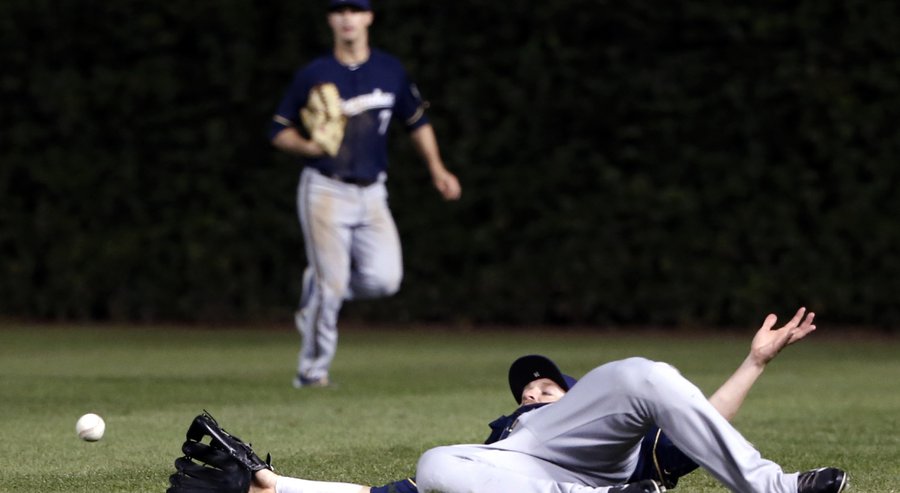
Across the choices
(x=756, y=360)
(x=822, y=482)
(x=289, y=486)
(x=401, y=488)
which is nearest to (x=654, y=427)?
(x=756, y=360)

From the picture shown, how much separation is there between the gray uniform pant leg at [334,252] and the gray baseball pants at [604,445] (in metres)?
5.20

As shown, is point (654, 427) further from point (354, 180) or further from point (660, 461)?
point (354, 180)

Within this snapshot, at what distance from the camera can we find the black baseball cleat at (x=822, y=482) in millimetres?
4785

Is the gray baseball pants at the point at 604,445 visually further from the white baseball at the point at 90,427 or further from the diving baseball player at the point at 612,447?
the white baseball at the point at 90,427

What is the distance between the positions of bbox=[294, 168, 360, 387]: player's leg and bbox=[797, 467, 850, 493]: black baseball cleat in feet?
19.6

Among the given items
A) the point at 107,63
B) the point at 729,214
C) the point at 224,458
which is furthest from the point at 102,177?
the point at 224,458

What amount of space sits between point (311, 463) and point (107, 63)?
9.61 metres

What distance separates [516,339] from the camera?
14.5 m

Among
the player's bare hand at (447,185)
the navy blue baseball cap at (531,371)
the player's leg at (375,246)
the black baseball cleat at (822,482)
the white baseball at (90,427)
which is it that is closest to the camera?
the black baseball cleat at (822,482)

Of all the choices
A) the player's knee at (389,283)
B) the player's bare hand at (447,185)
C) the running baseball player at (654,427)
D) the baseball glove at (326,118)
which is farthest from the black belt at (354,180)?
the running baseball player at (654,427)

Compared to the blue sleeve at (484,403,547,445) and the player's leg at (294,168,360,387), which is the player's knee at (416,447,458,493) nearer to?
the blue sleeve at (484,403,547,445)

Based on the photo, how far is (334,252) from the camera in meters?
10.6

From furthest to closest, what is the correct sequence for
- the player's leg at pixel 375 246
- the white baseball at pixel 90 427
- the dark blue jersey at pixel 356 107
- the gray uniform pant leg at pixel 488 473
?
the player's leg at pixel 375 246 → the dark blue jersey at pixel 356 107 → the white baseball at pixel 90 427 → the gray uniform pant leg at pixel 488 473

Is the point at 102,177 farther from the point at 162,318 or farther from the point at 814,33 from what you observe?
the point at 814,33
